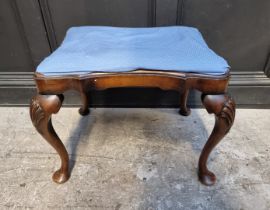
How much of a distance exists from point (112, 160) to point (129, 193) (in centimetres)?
18

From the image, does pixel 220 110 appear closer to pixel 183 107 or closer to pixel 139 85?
pixel 139 85

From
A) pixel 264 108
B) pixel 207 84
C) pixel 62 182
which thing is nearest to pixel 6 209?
pixel 62 182

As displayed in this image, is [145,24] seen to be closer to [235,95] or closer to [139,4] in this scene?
[139,4]

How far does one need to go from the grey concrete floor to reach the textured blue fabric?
0.48 m

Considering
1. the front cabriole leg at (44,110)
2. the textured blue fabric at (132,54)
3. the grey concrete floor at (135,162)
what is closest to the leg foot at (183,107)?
the grey concrete floor at (135,162)

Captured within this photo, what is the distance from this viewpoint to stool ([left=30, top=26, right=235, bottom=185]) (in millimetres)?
640

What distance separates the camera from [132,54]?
68cm

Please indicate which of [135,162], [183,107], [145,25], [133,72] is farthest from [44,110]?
[183,107]

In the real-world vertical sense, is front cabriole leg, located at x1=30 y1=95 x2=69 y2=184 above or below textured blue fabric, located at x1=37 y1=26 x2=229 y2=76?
below

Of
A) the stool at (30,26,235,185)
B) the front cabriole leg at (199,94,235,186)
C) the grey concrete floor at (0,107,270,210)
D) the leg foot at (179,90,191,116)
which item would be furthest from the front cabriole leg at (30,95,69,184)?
the leg foot at (179,90,191,116)

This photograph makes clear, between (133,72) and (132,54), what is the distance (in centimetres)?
7

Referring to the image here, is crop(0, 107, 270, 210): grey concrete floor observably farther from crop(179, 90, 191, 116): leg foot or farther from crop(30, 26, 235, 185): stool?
crop(30, 26, 235, 185): stool

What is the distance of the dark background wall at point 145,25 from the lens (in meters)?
1.00

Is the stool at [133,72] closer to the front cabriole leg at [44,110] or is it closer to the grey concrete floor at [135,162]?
the front cabriole leg at [44,110]
